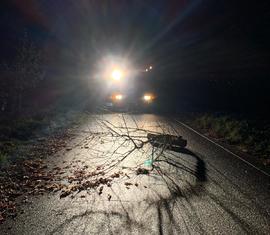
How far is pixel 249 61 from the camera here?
18.4m

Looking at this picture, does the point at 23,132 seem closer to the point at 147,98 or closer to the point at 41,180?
the point at 41,180

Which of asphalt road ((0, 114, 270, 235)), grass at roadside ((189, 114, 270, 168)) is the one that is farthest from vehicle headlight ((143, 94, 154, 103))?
asphalt road ((0, 114, 270, 235))

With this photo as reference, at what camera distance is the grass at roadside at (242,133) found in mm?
9203

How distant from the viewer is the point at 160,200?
17.1 ft

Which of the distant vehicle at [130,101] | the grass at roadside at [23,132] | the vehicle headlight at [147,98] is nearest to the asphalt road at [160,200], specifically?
the grass at roadside at [23,132]

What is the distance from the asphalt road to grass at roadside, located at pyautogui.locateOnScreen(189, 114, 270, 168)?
1453 mm

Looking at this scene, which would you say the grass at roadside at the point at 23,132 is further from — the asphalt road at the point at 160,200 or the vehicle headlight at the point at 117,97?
the vehicle headlight at the point at 117,97

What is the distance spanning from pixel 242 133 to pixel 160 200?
7718 millimetres

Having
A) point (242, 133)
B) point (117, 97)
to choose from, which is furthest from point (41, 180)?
point (117, 97)

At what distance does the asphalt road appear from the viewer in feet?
14.0

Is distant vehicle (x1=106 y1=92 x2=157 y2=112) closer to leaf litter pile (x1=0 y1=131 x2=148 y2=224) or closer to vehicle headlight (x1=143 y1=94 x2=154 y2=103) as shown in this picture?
vehicle headlight (x1=143 y1=94 x2=154 y2=103)

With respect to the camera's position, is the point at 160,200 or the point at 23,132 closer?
the point at 160,200

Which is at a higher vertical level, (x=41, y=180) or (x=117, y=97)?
(x=117, y=97)

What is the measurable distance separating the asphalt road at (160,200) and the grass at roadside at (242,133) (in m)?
1.45
